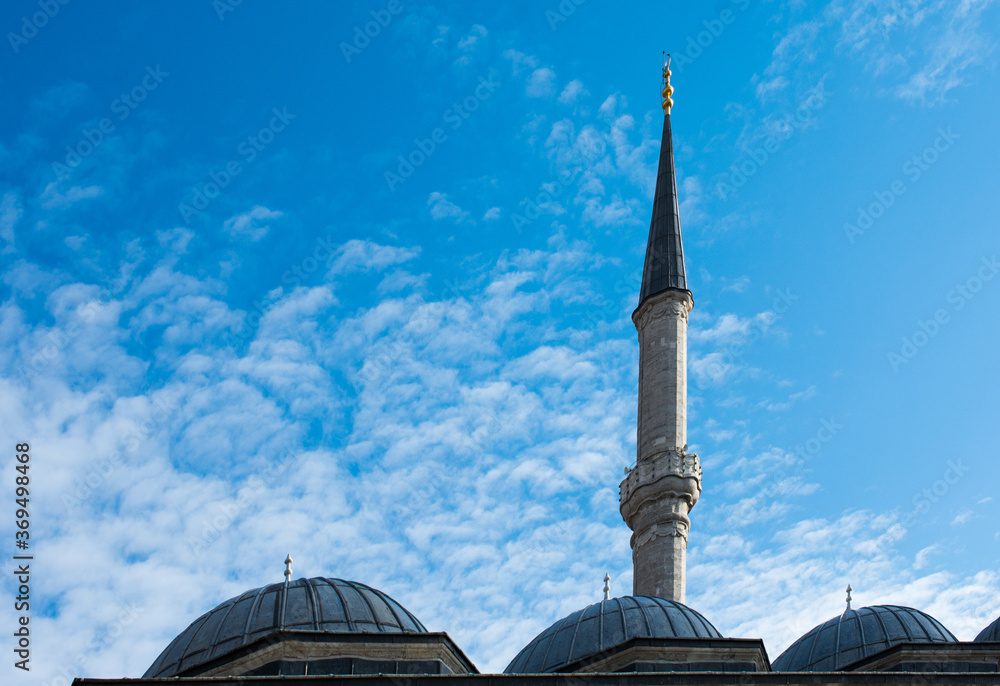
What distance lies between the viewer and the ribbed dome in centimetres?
1984

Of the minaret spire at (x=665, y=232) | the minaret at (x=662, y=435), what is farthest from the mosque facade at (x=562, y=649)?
the minaret spire at (x=665, y=232)

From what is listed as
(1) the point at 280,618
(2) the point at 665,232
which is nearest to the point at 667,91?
(2) the point at 665,232

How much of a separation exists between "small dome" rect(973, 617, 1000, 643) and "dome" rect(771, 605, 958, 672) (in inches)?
56.9

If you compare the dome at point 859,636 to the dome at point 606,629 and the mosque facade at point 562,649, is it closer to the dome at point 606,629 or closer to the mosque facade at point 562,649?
the mosque facade at point 562,649

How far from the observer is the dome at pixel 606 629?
67.9 feet

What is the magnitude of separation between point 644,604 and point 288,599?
19.2ft

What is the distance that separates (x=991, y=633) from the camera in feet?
80.9

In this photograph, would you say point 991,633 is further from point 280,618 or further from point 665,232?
point 665,232

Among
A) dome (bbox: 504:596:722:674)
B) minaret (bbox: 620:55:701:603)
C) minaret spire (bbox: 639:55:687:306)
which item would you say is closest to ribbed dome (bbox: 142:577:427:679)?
dome (bbox: 504:596:722:674)

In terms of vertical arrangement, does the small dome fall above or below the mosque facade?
above

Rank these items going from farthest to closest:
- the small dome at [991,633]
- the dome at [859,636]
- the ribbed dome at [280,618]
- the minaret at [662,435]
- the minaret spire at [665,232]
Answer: the minaret spire at [665,232] → the minaret at [662,435] → the small dome at [991,633] → the dome at [859,636] → the ribbed dome at [280,618]

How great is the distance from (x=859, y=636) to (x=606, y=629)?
537cm

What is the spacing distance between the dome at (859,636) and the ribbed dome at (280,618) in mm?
7439

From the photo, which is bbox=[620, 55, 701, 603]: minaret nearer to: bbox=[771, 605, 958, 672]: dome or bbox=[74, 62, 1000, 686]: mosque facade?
bbox=[771, 605, 958, 672]: dome
